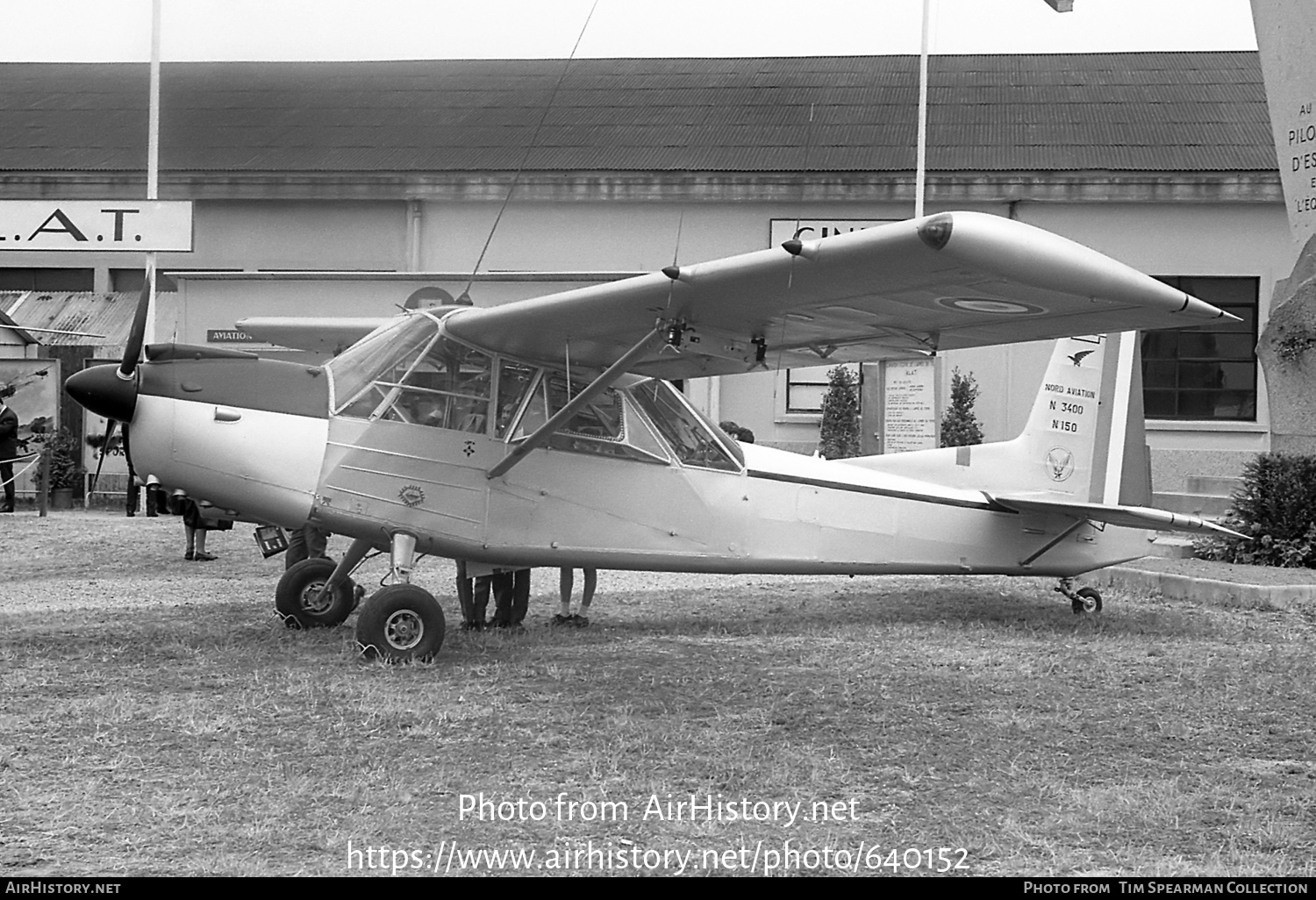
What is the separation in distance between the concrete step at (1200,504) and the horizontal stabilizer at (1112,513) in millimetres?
6936

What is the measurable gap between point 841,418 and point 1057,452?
31.4 ft

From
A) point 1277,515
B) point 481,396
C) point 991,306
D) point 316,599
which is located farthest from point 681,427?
point 1277,515

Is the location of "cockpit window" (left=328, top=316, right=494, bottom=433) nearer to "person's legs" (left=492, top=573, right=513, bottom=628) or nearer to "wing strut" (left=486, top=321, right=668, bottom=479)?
"wing strut" (left=486, top=321, right=668, bottom=479)

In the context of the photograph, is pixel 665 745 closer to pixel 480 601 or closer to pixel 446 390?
pixel 446 390

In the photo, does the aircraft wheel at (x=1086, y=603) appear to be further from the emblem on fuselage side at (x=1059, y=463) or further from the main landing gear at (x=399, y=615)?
the main landing gear at (x=399, y=615)

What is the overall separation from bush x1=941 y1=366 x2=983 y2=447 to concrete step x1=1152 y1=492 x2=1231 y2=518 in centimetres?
314

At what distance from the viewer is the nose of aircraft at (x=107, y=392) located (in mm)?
7457

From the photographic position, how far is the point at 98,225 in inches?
723

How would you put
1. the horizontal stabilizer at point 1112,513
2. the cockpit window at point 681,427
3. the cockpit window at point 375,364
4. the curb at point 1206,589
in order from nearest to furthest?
the cockpit window at point 375,364
the cockpit window at point 681,427
the horizontal stabilizer at point 1112,513
the curb at point 1206,589

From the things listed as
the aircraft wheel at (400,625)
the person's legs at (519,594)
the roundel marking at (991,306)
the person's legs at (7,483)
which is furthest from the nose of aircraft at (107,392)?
the person's legs at (7,483)

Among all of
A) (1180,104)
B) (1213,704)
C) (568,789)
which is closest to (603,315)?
(568,789)

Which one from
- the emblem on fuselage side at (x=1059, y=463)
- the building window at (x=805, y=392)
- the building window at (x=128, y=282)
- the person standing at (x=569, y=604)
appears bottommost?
the person standing at (x=569, y=604)

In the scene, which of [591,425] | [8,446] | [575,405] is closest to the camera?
[575,405]

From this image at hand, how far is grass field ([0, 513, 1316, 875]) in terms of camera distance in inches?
170
